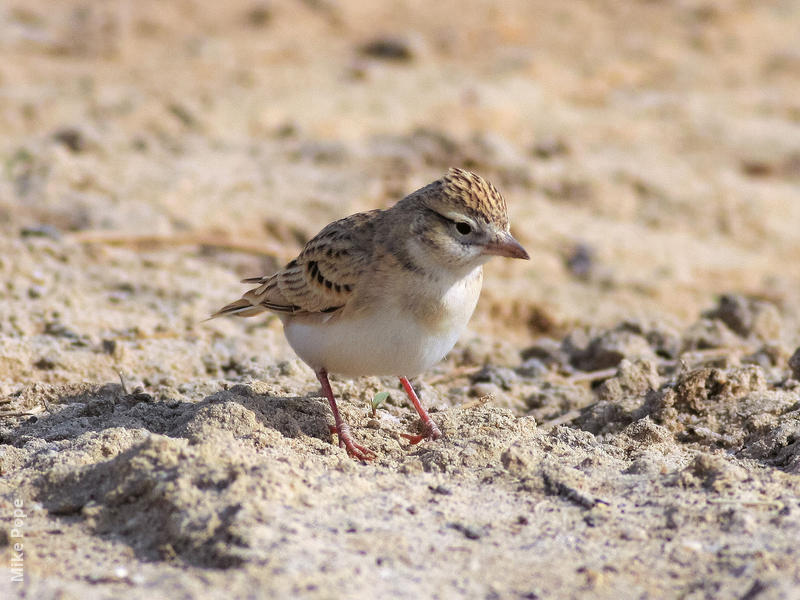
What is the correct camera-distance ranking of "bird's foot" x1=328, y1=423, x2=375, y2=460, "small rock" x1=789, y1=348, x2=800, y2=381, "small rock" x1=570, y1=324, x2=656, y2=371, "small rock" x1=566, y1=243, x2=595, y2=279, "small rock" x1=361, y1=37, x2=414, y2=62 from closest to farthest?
"bird's foot" x1=328, y1=423, x2=375, y2=460
"small rock" x1=789, y1=348, x2=800, y2=381
"small rock" x1=570, y1=324, x2=656, y2=371
"small rock" x1=566, y1=243, x2=595, y2=279
"small rock" x1=361, y1=37, x2=414, y2=62

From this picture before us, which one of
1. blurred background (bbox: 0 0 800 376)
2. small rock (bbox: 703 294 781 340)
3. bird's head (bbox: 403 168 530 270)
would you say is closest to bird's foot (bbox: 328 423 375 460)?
bird's head (bbox: 403 168 530 270)

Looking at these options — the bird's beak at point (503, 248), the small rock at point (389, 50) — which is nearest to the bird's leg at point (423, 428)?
the bird's beak at point (503, 248)

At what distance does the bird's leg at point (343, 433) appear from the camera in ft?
15.7

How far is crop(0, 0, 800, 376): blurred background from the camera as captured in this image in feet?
26.0

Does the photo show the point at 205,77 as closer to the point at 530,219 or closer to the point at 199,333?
the point at 530,219

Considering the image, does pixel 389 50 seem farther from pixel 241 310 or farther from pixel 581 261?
pixel 241 310

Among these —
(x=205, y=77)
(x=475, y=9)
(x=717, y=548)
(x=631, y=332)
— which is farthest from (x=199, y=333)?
(x=475, y=9)

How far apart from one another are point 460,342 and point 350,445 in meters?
2.30

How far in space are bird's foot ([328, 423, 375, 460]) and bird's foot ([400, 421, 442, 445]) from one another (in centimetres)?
27

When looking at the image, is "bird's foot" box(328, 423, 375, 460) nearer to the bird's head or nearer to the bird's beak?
the bird's head

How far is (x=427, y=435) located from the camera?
515 cm

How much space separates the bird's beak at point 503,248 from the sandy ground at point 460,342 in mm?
874

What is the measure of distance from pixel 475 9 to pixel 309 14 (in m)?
2.38

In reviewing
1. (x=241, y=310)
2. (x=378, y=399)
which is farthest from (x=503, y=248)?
(x=241, y=310)
